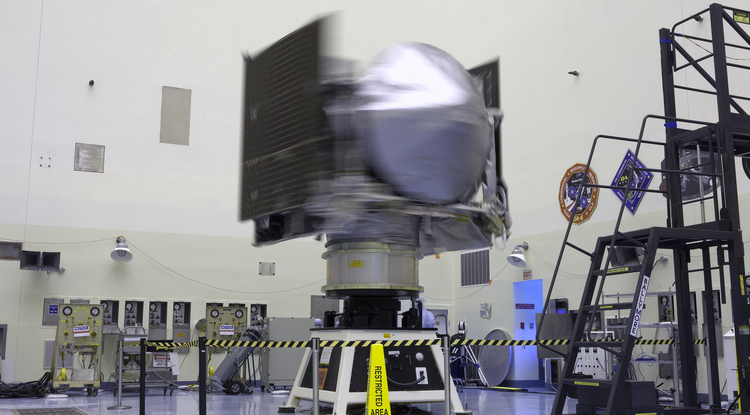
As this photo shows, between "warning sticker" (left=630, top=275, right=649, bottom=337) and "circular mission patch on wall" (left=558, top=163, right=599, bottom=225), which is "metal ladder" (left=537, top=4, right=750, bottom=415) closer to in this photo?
"warning sticker" (left=630, top=275, right=649, bottom=337)

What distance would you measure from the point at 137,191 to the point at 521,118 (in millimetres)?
8786

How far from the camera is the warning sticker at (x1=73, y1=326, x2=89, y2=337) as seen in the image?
12.7 metres

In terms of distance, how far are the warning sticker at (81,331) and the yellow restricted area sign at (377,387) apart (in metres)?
8.57

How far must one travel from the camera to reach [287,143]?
6.42 meters

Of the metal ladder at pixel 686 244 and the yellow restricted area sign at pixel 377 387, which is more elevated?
the metal ladder at pixel 686 244

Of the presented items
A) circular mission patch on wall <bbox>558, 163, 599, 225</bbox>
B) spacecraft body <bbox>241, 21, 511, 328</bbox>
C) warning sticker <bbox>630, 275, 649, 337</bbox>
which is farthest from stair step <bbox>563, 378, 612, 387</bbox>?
circular mission patch on wall <bbox>558, 163, 599, 225</bbox>

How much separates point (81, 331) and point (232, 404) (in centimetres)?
426

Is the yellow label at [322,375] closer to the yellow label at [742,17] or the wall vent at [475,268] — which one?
the yellow label at [742,17]

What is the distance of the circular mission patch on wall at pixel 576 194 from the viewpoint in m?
13.3

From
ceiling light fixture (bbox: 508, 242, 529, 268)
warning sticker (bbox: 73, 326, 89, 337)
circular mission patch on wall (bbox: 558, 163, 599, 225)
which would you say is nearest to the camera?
warning sticker (bbox: 73, 326, 89, 337)

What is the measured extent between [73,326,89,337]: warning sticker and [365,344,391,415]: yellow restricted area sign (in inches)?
337

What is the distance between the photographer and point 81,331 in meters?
12.8

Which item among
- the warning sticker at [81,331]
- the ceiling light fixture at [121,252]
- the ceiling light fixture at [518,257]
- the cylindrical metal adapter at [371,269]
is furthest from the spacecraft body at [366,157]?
the ceiling light fixture at [121,252]

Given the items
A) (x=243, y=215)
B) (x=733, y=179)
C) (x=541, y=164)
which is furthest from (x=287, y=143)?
(x=541, y=164)
